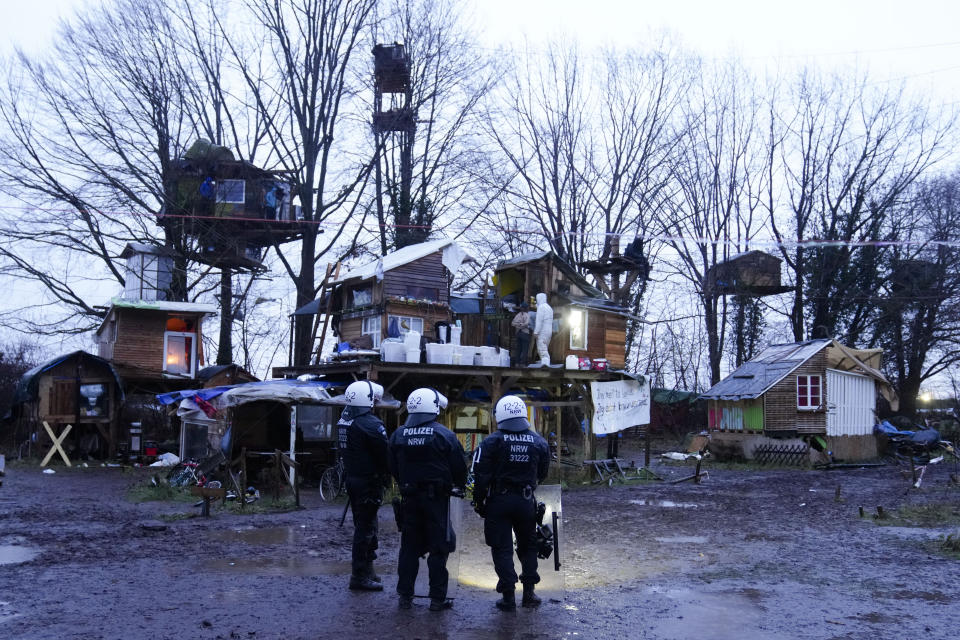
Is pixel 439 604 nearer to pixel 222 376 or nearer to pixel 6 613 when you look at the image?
pixel 6 613

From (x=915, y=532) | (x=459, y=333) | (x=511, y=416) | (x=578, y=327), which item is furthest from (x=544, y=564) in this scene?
(x=578, y=327)

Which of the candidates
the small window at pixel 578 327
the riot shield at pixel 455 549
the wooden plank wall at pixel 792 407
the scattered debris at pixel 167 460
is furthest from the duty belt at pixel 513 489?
the wooden plank wall at pixel 792 407

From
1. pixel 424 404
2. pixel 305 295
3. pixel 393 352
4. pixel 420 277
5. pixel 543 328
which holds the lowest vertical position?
pixel 424 404

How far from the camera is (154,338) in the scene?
29.2 meters

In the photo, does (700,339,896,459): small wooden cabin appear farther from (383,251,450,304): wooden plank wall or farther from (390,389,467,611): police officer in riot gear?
(390,389,467,611): police officer in riot gear

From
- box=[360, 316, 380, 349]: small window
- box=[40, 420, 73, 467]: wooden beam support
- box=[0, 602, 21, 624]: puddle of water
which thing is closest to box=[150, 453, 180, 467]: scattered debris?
box=[40, 420, 73, 467]: wooden beam support

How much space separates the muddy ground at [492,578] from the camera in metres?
6.91

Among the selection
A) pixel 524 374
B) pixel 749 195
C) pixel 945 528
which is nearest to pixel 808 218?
pixel 749 195

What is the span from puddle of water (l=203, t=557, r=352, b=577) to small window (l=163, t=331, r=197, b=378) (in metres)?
20.9

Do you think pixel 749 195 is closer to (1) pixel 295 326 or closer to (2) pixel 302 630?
(1) pixel 295 326

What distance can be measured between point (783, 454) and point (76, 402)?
78.3ft

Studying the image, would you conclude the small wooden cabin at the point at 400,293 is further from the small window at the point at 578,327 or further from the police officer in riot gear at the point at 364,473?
the police officer in riot gear at the point at 364,473

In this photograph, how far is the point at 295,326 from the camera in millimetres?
30938

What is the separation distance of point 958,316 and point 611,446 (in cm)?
1742
